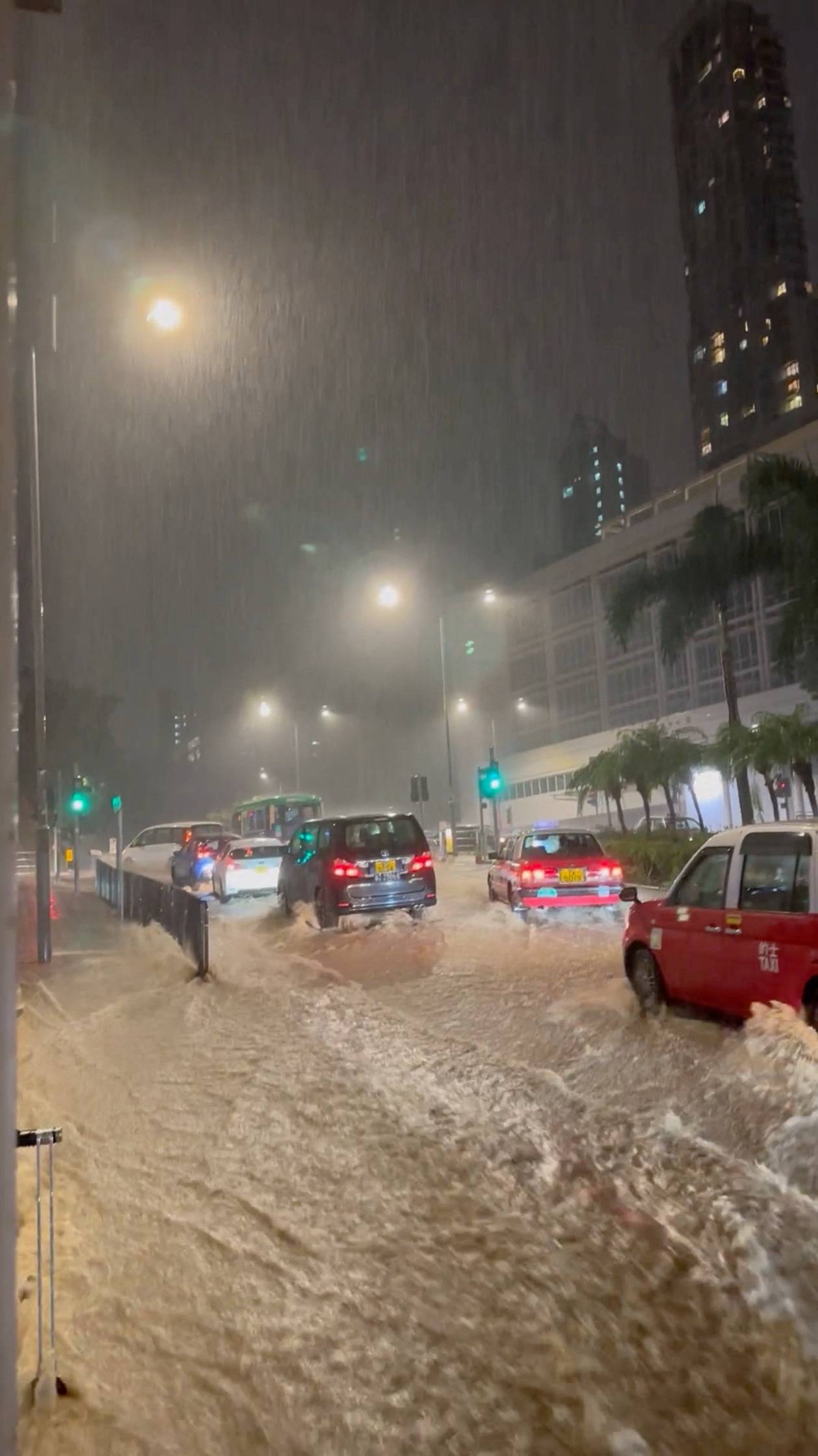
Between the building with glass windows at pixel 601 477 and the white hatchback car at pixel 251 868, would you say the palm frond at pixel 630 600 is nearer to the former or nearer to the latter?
the white hatchback car at pixel 251 868

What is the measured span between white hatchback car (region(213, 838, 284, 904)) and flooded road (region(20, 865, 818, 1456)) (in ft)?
48.7

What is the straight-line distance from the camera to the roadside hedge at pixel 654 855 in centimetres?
2219

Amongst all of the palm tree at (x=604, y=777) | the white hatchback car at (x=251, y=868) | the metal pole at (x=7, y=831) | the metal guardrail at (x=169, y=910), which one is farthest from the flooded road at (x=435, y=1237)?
the palm tree at (x=604, y=777)

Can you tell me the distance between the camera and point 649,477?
161000 millimetres

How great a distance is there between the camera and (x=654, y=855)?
75.7ft

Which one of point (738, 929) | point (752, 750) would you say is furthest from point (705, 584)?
point (738, 929)

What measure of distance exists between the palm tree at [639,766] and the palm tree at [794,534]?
8.39 metres

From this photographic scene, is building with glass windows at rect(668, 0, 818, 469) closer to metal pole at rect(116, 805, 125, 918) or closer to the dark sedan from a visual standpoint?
metal pole at rect(116, 805, 125, 918)

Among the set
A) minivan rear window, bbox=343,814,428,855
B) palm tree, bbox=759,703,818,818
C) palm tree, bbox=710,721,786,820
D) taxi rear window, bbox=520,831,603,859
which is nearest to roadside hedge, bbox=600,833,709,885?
palm tree, bbox=710,721,786,820

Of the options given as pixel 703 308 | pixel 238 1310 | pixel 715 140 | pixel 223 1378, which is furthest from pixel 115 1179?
pixel 715 140

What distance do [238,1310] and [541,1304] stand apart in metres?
1.11

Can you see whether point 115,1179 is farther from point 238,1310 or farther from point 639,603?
point 639,603

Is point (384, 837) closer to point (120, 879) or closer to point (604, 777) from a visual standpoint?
point (120, 879)

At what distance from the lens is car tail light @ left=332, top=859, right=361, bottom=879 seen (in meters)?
16.3
